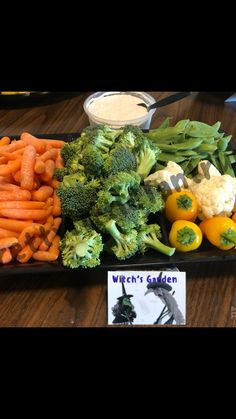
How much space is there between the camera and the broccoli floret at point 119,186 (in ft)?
3.98

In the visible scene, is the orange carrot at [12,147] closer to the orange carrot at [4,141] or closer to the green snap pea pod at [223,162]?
the orange carrot at [4,141]

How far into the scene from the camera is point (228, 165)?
157 cm

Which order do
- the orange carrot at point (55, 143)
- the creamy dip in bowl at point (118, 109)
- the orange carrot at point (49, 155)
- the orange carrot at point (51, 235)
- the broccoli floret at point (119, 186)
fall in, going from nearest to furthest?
the broccoli floret at point (119, 186), the orange carrot at point (51, 235), the orange carrot at point (49, 155), the orange carrot at point (55, 143), the creamy dip in bowl at point (118, 109)

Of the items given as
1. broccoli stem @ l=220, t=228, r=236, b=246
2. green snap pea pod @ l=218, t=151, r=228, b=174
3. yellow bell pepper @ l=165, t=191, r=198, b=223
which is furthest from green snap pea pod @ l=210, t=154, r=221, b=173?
broccoli stem @ l=220, t=228, r=236, b=246

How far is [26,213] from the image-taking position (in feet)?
4.52

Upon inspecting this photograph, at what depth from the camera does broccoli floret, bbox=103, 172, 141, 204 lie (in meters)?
1.21

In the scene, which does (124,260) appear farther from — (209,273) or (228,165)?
(228,165)

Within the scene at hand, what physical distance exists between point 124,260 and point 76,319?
0.23 meters

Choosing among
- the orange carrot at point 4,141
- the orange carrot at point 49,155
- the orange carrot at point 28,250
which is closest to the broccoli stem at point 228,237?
the orange carrot at point 28,250

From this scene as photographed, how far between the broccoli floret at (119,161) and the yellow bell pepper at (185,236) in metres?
0.23

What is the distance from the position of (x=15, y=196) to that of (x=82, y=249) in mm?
358

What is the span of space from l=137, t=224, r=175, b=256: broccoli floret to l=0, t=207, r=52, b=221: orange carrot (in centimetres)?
34

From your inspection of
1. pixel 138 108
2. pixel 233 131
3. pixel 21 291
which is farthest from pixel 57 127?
pixel 21 291

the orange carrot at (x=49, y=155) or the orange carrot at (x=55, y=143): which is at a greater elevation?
the orange carrot at (x=55, y=143)
